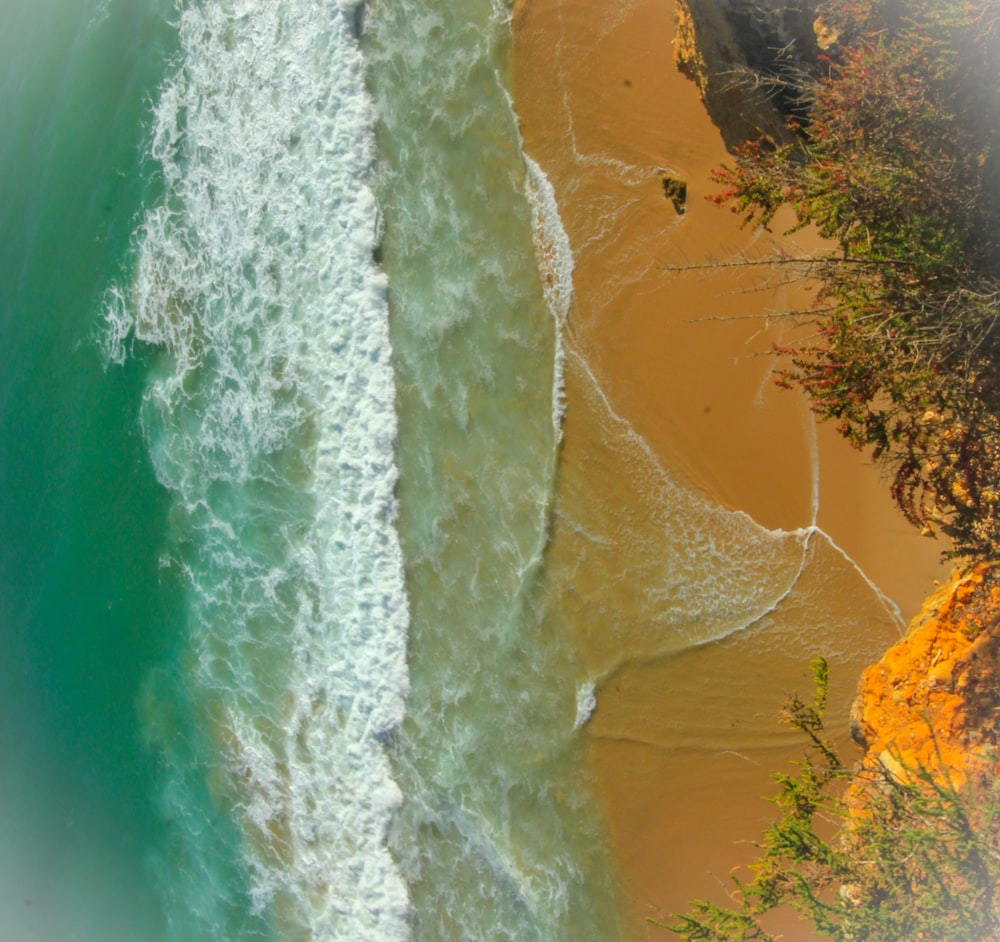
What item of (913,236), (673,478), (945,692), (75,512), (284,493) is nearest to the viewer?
(913,236)

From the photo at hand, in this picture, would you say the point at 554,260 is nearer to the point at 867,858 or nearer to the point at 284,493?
the point at 284,493

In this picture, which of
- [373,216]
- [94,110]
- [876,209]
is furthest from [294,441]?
[876,209]

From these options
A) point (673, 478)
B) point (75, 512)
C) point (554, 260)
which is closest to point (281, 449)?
point (75, 512)

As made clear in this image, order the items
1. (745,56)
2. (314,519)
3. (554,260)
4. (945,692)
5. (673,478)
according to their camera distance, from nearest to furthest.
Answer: (945,692), (745,56), (673,478), (554,260), (314,519)

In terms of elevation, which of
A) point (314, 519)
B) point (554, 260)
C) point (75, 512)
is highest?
point (554, 260)

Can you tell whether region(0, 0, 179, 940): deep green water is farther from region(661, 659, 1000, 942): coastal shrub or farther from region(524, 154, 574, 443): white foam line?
region(661, 659, 1000, 942): coastal shrub

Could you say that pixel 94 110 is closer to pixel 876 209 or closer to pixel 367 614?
pixel 367 614

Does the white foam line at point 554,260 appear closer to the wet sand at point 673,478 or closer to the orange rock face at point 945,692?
the wet sand at point 673,478
